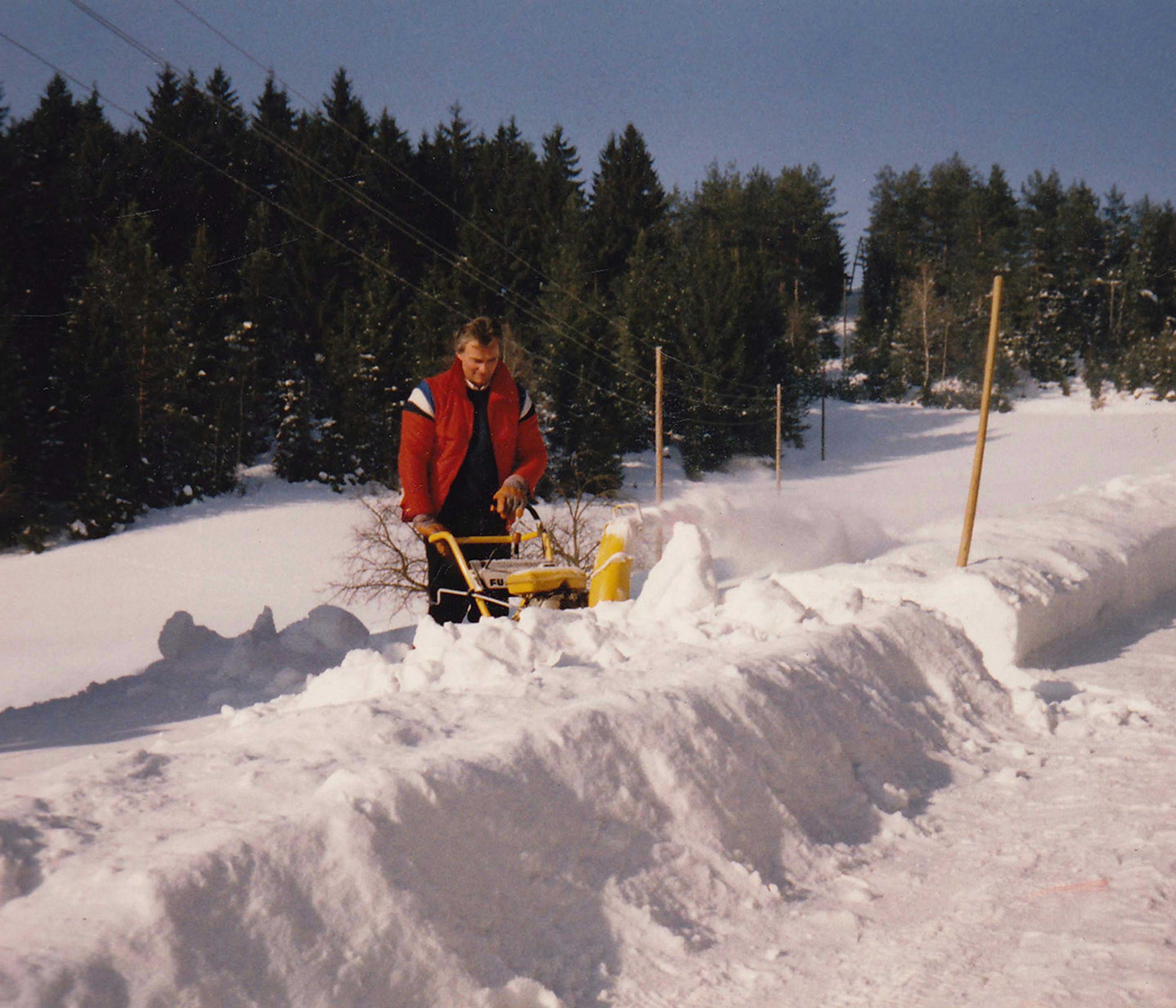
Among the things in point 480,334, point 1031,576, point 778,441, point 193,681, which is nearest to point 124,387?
point 778,441

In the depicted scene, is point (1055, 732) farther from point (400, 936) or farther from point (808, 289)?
point (808, 289)

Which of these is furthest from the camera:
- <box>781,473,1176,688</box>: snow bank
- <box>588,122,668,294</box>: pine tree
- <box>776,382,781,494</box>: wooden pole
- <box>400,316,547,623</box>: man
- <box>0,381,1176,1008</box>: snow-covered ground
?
<box>588,122,668,294</box>: pine tree

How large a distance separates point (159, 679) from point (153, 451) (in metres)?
26.8

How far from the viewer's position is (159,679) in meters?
9.25

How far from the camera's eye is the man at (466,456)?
6.17 meters

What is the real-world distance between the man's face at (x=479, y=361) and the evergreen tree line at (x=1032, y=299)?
200ft

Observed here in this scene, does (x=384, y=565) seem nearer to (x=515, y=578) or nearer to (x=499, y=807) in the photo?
(x=515, y=578)

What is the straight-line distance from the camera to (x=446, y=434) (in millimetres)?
6285

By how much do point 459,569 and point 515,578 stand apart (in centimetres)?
38

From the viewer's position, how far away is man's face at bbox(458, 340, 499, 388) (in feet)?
19.8

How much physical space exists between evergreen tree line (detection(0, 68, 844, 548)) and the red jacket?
20.1m

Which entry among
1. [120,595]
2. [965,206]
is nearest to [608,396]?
[120,595]

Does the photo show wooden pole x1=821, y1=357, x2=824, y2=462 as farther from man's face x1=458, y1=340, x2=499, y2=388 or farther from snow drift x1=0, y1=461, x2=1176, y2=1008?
snow drift x1=0, y1=461, x2=1176, y2=1008

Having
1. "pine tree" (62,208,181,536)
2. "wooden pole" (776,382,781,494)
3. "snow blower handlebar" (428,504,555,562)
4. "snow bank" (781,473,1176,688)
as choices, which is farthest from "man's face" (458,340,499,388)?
"wooden pole" (776,382,781,494)
